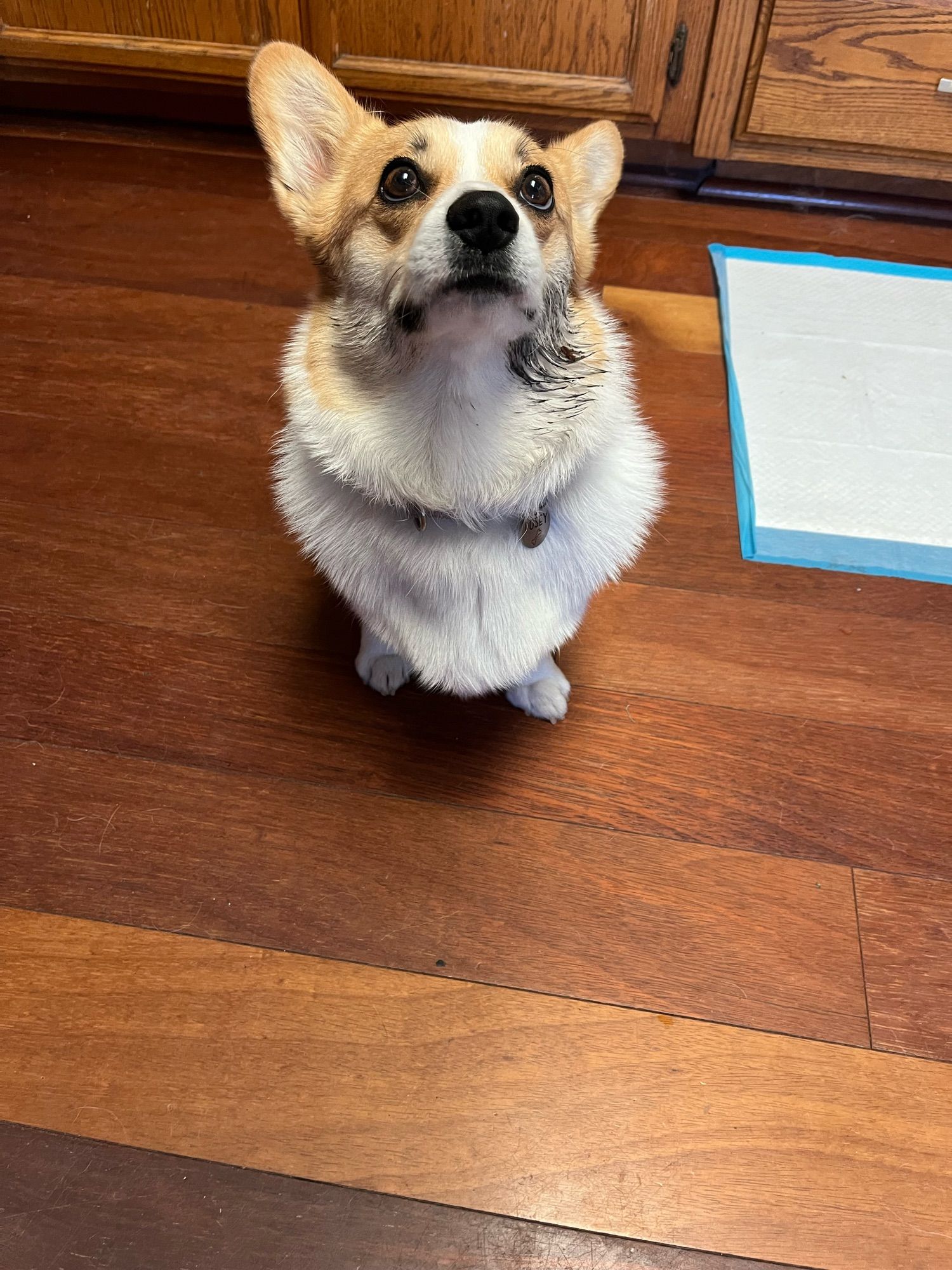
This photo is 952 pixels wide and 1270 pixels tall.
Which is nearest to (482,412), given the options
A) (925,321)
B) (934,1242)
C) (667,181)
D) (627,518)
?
(627,518)

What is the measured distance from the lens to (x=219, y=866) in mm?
1189

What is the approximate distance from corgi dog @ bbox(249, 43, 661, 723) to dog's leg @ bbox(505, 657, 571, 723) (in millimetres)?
127

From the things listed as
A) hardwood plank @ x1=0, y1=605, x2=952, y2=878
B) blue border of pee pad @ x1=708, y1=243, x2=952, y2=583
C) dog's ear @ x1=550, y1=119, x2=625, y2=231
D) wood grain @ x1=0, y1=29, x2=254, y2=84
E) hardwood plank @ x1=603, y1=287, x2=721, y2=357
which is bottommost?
hardwood plank @ x1=0, y1=605, x2=952, y2=878

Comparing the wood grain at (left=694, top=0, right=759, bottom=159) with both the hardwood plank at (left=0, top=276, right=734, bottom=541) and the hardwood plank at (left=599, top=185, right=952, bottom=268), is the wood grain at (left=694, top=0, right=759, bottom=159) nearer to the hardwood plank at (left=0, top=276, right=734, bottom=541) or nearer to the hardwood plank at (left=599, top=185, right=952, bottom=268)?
the hardwood plank at (left=599, top=185, right=952, bottom=268)

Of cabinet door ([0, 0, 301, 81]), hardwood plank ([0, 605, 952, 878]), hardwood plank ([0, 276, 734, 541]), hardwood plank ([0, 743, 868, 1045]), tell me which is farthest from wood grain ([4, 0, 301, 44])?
hardwood plank ([0, 743, 868, 1045])

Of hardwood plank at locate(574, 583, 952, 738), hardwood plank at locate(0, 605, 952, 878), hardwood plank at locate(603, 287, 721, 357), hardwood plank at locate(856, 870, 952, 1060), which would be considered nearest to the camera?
hardwood plank at locate(856, 870, 952, 1060)

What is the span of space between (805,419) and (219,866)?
4.45 ft

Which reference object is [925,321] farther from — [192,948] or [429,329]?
[192,948]

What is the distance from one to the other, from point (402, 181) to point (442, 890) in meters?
0.85

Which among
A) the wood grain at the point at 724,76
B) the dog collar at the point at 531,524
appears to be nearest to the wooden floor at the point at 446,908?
the dog collar at the point at 531,524

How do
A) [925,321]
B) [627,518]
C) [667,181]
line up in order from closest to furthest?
[627,518] → [925,321] → [667,181]

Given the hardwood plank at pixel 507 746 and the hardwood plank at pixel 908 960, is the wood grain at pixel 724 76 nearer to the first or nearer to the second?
the hardwood plank at pixel 507 746

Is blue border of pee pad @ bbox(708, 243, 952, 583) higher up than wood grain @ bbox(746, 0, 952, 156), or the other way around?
wood grain @ bbox(746, 0, 952, 156)

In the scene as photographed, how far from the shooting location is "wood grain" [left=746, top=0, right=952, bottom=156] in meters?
1.90
